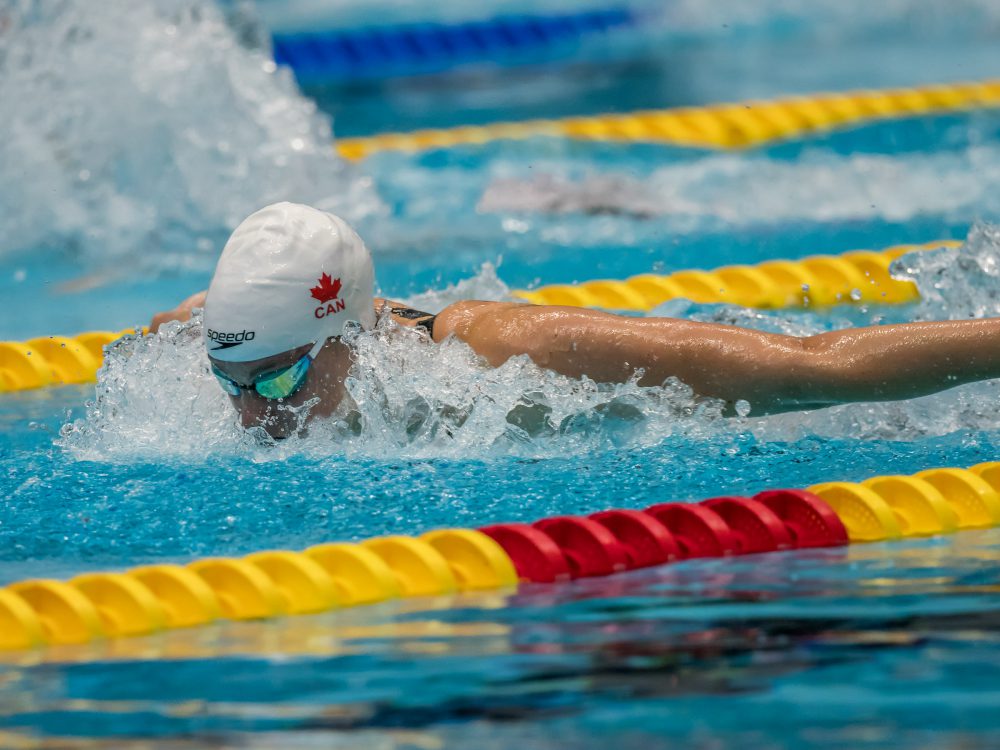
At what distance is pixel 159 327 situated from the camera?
161 inches

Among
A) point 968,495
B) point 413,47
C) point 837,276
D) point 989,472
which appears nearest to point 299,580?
point 968,495

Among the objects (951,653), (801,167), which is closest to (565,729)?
(951,653)

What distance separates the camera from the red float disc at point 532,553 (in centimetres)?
297

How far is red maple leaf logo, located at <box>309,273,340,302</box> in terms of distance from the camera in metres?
3.57

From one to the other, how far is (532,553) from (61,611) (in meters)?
0.83

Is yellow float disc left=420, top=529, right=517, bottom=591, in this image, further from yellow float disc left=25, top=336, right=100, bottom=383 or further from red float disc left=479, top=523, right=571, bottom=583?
yellow float disc left=25, top=336, right=100, bottom=383

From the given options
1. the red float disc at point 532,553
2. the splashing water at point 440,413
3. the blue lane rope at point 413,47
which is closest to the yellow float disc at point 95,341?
the splashing water at point 440,413

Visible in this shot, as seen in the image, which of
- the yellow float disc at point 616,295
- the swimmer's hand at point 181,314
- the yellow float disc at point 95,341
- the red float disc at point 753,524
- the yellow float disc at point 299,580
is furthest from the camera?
the yellow float disc at point 616,295

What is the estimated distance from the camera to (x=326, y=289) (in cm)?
358

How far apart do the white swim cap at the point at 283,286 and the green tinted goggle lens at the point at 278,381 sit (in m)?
0.05

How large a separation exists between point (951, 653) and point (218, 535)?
145cm

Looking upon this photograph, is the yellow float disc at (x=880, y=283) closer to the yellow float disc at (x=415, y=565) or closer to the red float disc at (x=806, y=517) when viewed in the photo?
the red float disc at (x=806, y=517)

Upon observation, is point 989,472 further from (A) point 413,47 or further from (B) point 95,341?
(A) point 413,47

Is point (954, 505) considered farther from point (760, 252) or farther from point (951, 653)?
point (760, 252)
